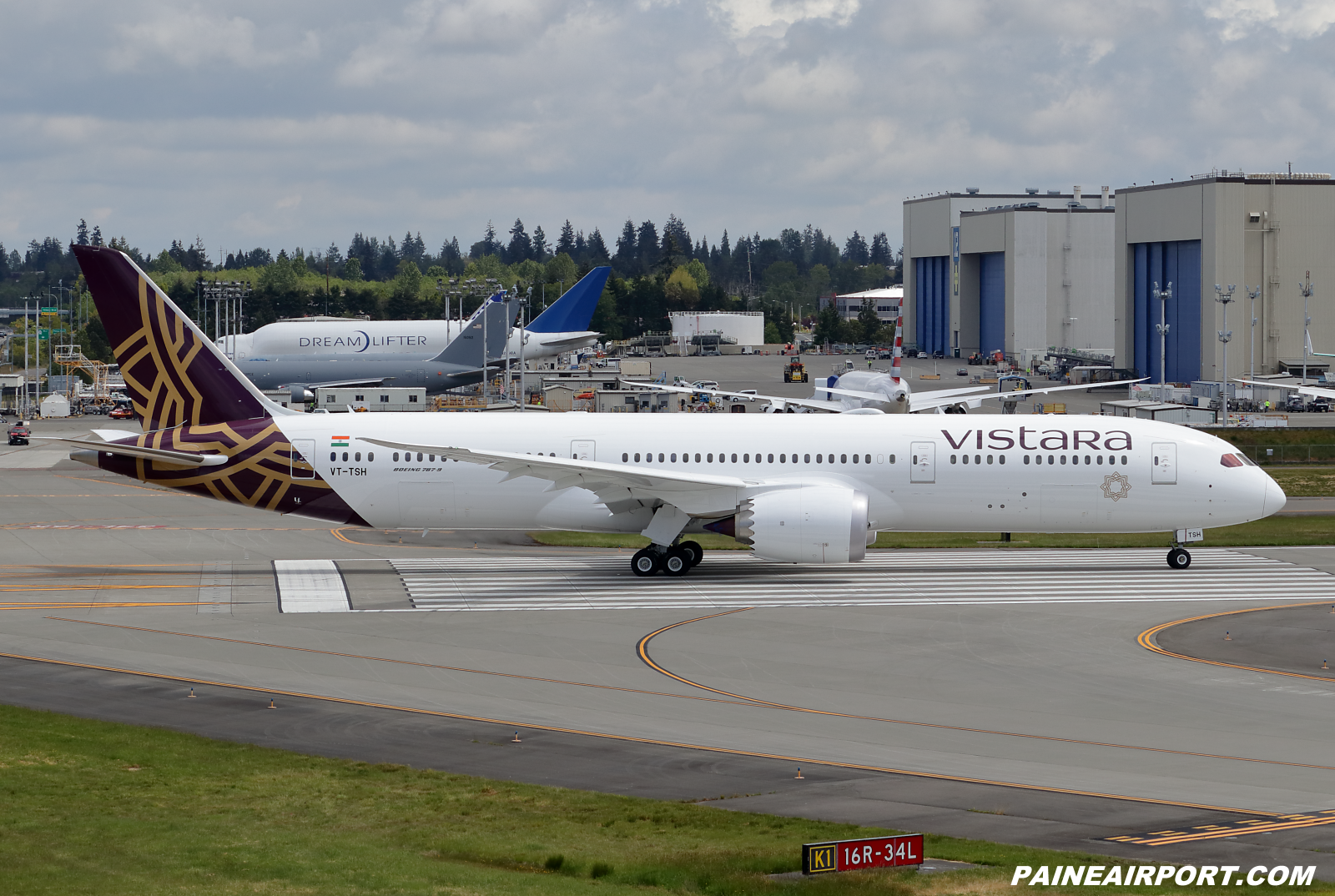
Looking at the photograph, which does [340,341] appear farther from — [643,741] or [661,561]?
[643,741]

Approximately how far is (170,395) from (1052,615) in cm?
2512

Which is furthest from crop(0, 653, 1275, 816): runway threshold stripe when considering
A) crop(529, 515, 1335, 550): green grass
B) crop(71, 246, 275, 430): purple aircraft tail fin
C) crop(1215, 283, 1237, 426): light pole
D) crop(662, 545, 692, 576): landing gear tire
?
crop(1215, 283, 1237, 426): light pole

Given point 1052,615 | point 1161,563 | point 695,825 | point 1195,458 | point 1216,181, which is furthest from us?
point 1216,181

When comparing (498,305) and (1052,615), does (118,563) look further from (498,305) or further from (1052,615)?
(498,305)

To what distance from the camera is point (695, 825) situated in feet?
58.6

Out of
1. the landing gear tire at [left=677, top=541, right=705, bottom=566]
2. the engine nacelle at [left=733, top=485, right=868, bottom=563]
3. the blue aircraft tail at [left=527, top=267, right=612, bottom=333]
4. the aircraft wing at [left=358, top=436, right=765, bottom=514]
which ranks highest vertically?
the blue aircraft tail at [left=527, top=267, right=612, bottom=333]

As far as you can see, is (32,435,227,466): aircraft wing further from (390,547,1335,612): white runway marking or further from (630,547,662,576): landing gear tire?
(630,547,662,576): landing gear tire

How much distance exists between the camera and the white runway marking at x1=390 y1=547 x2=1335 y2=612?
3647cm

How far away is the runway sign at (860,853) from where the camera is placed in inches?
571

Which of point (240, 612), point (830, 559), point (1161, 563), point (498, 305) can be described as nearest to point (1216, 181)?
point (498, 305)

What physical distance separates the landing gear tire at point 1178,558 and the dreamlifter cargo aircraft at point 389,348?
70531 millimetres

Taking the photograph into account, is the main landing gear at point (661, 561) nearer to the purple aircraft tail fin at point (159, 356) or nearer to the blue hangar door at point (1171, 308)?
the purple aircraft tail fin at point (159, 356)

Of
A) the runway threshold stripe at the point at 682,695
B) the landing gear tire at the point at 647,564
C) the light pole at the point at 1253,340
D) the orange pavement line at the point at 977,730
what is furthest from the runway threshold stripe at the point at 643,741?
the light pole at the point at 1253,340

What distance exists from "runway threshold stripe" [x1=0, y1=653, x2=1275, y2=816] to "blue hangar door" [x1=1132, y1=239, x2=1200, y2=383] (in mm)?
120071
